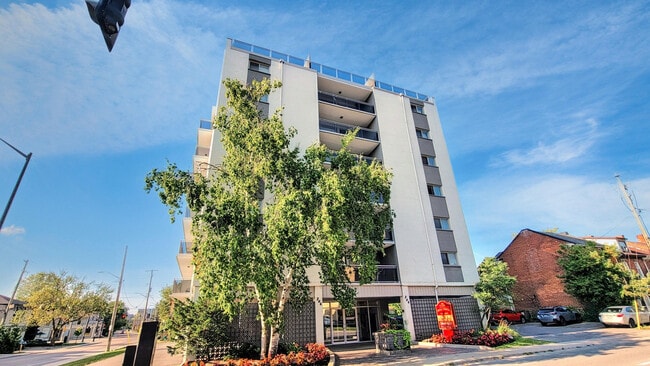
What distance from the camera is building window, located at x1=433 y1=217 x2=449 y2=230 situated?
73.8ft

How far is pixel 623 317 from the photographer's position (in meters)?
21.0

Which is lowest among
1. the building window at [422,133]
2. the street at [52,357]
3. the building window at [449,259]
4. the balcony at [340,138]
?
the street at [52,357]

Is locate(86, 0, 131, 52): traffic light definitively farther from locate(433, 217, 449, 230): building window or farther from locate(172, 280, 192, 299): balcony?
locate(433, 217, 449, 230): building window

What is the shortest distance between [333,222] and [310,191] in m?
1.47

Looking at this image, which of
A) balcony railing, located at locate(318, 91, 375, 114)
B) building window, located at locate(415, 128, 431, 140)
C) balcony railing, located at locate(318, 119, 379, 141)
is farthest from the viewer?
building window, located at locate(415, 128, 431, 140)

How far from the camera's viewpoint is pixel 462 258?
21.8 meters

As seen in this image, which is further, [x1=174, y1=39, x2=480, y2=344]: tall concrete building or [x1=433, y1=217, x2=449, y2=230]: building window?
[x1=433, y1=217, x2=449, y2=230]: building window

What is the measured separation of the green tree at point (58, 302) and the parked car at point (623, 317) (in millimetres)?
49490

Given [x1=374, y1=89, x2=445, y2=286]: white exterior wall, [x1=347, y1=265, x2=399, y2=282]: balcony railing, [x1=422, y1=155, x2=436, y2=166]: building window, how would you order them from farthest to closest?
[x1=422, y1=155, x2=436, y2=166]: building window
[x1=374, y1=89, x2=445, y2=286]: white exterior wall
[x1=347, y1=265, x2=399, y2=282]: balcony railing

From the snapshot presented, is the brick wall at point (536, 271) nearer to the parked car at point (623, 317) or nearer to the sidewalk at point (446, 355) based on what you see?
the parked car at point (623, 317)

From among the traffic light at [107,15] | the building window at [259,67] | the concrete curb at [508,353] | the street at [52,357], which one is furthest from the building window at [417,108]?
the traffic light at [107,15]

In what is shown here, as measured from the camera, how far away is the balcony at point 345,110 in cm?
2436

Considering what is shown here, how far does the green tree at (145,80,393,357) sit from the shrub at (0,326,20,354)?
25342mm

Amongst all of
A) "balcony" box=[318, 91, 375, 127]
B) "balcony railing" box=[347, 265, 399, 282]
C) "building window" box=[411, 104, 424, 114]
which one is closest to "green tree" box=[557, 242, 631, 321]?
"balcony railing" box=[347, 265, 399, 282]
